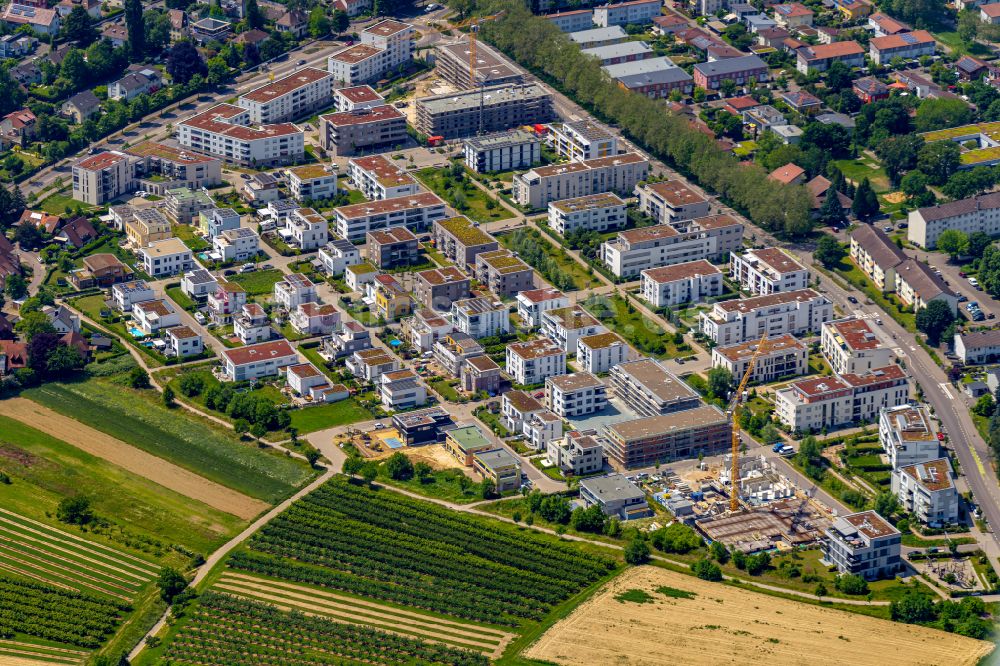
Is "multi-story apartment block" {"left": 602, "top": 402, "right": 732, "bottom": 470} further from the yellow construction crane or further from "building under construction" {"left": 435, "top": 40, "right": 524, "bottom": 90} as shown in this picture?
"building under construction" {"left": 435, "top": 40, "right": 524, "bottom": 90}

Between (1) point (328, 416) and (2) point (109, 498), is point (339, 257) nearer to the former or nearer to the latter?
(1) point (328, 416)

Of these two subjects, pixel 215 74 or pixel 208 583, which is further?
pixel 215 74

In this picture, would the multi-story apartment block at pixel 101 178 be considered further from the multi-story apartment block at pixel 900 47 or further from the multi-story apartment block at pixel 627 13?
the multi-story apartment block at pixel 900 47

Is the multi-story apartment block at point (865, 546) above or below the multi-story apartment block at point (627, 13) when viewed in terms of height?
above

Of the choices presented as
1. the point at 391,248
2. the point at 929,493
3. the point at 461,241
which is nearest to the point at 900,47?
the point at 461,241

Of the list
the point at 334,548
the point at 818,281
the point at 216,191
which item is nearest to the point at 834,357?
the point at 818,281

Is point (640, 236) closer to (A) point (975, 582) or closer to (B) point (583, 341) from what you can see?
(B) point (583, 341)

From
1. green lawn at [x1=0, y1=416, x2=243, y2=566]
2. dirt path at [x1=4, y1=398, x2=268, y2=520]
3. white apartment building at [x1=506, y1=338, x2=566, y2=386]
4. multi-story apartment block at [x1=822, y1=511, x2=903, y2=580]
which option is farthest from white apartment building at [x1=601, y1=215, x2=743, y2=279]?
green lawn at [x1=0, y1=416, x2=243, y2=566]

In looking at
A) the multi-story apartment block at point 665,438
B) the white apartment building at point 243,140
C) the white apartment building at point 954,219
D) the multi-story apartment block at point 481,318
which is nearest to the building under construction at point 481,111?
the white apartment building at point 243,140
